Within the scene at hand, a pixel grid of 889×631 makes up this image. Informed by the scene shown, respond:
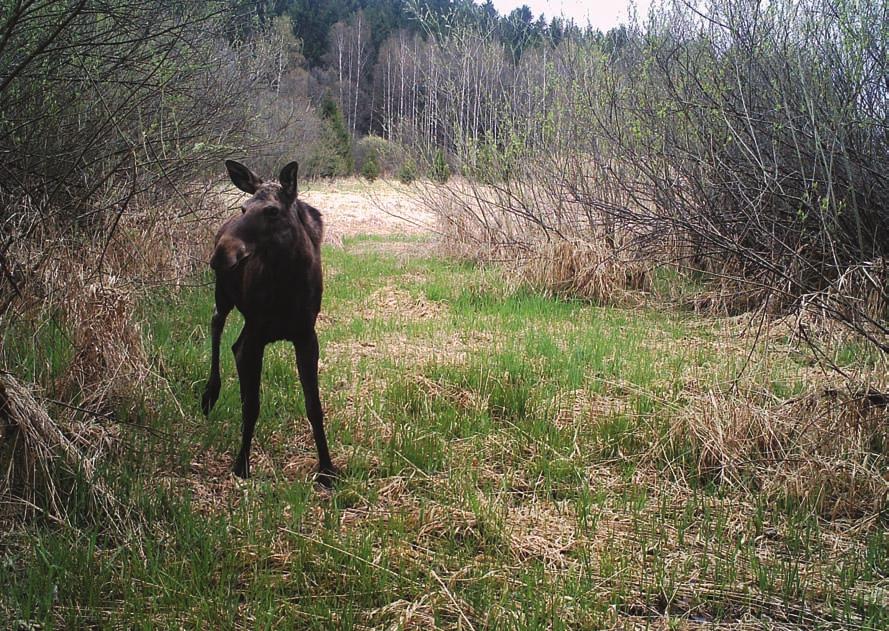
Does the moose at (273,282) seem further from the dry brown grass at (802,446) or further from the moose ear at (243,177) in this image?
the dry brown grass at (802,446)

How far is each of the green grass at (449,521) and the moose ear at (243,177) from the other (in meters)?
1.36

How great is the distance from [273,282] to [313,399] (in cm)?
65

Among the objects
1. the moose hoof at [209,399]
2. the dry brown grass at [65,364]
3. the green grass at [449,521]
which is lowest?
the green grass at [449,521]

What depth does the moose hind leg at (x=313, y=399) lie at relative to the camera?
12.4 feet

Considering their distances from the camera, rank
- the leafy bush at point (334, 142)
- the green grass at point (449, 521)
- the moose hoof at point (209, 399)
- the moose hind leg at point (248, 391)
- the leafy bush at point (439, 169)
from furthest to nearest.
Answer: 1. the leafy bush at point (334, 142)
2. the leafy bush at point (439, 169)
3. the moose hoof at point (209, 399)
4. the moose hind leg at point (248, 391)
5. the green grass at point (449, 521)

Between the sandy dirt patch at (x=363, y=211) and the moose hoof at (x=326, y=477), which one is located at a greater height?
the sandy dirt patch at (x=363, y=211)

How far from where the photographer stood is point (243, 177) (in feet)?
13.0

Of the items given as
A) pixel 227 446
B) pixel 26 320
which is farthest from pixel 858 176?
pixel 26 320

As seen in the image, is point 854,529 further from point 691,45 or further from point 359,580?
point 691,45

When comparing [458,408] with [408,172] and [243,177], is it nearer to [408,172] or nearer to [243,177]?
[243,177]

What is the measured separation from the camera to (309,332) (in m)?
3.82

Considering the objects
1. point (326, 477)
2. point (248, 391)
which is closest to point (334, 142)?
point (248, 391)

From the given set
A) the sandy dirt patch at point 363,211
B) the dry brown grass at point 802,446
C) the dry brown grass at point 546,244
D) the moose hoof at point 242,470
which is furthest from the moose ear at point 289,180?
the sandy dirt patch at point 363,211

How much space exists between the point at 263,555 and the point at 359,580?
1.40ft
